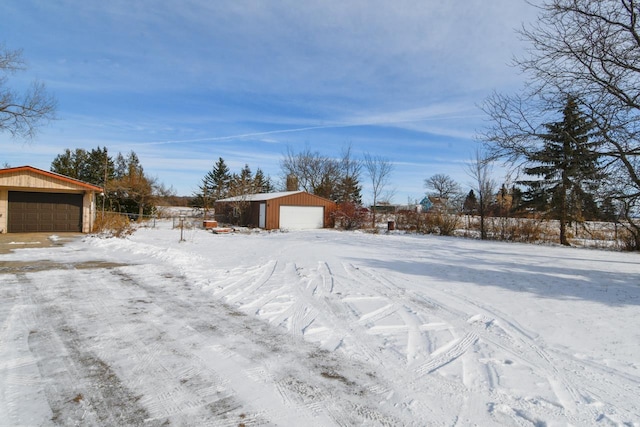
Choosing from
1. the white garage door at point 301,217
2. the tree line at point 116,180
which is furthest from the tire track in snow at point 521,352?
the tree line at point 116,180

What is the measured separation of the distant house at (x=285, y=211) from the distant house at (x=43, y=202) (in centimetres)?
1034

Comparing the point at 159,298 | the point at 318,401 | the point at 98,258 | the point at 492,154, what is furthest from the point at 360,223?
the point at 318,401

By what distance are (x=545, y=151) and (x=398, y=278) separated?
452 centimetres

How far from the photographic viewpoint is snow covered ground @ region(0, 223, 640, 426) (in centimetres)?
249

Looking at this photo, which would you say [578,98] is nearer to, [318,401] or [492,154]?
[492,154]

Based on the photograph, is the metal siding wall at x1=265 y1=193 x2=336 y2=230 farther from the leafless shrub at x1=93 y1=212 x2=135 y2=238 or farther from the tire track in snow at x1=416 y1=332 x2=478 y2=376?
the tire track in snow at x1=416 y1=332 x2=478 y2=376

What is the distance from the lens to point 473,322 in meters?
4.51

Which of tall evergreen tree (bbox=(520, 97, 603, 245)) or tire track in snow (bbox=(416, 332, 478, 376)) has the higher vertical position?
tall evergreen tree (bbox=(520, 97, 603, 245))

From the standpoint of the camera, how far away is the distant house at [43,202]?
49.3 feet

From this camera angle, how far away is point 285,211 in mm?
24469

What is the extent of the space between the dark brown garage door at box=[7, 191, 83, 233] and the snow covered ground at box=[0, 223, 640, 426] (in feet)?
37.0

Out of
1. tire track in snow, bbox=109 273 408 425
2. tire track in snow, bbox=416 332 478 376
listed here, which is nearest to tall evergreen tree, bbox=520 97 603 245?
tire track in snow, bbox=416 332 478 376

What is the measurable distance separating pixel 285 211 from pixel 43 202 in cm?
1353

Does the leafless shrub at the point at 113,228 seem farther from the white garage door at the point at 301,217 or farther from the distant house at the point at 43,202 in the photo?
the white garage door at the point at 301,217
